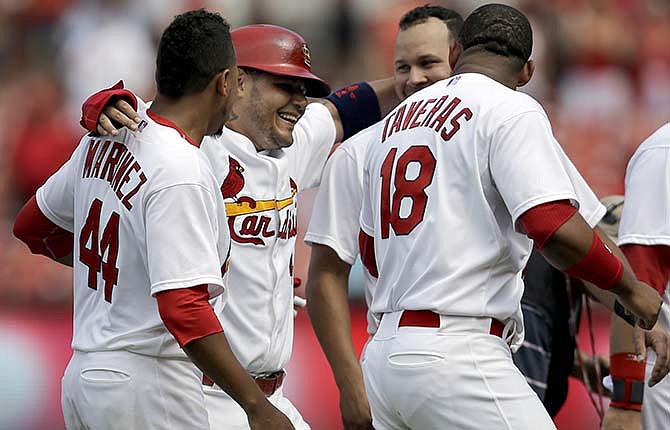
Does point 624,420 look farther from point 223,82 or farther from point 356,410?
point 223,82

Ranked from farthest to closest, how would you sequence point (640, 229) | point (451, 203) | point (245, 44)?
1. point (245, 44)
2. point (640, 229)
3. point (451, 203)

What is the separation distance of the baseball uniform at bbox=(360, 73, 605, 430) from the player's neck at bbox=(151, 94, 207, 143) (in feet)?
2.21

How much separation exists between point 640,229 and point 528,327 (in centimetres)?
120

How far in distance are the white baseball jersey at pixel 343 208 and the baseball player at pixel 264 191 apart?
0.13 meters

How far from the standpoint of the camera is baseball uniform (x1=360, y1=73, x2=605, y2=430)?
3646mm

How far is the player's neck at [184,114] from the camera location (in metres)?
3.68

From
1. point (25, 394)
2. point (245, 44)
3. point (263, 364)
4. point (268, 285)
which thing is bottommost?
point (25, 394)

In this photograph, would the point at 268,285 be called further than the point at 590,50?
No

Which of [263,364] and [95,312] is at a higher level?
[95,312]

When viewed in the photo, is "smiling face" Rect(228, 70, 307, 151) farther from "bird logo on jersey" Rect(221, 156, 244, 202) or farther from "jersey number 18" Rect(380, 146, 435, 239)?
"jersey number 18" Rect(380, 146, 435, 239)

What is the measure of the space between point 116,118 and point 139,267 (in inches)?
18.1

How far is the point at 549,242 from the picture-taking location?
3.54m

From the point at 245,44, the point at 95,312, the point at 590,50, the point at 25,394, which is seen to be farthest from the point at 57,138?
the point at 95,312

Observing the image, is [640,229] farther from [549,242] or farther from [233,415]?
[233,415]
